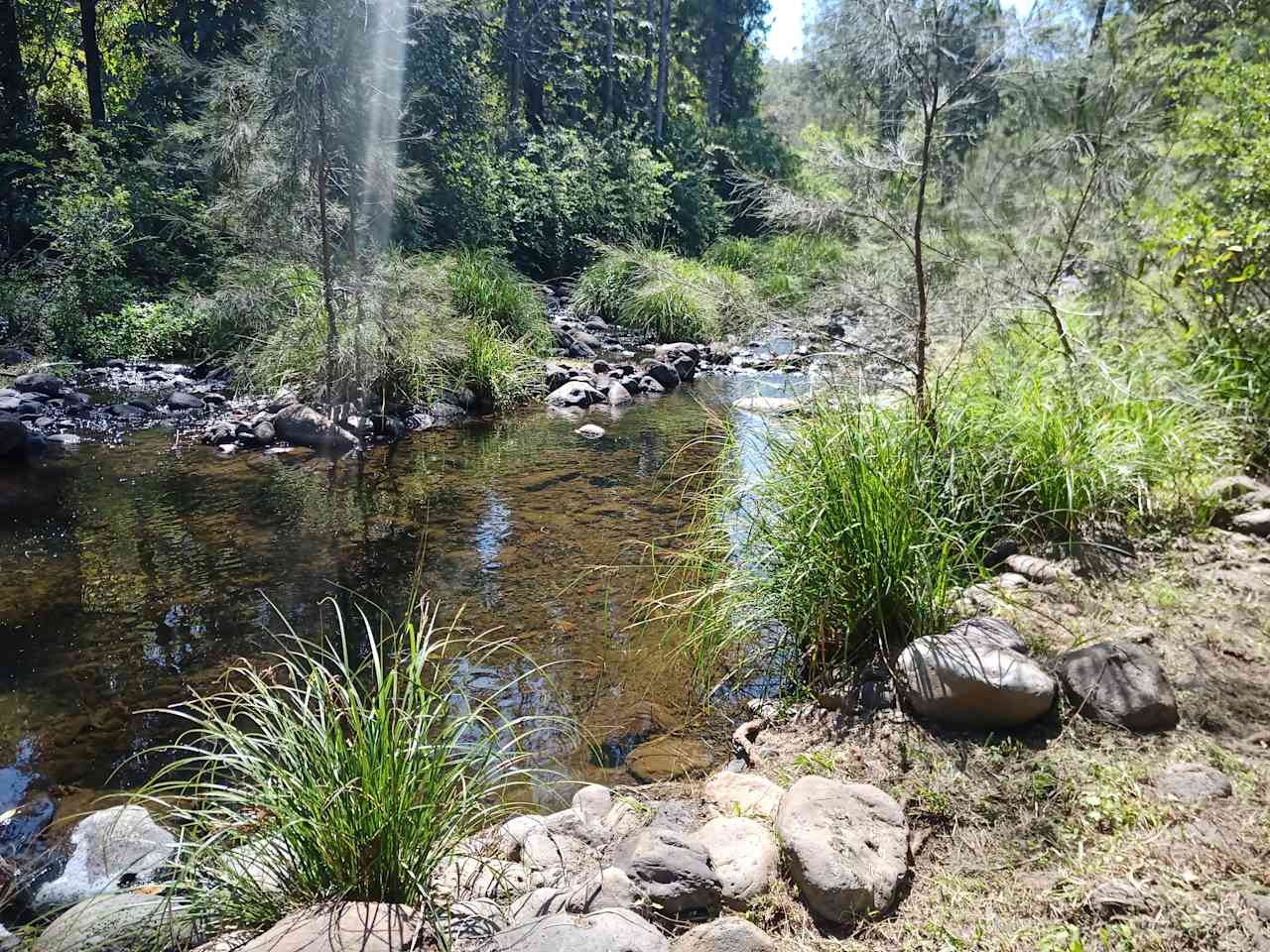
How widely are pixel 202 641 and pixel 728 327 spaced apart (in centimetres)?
332

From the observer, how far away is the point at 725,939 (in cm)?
196

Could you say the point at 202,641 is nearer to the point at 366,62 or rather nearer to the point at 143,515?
the point at 143,515

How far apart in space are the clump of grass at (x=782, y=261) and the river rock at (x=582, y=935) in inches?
137

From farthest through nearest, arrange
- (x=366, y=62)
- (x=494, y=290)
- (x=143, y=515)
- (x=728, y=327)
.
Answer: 1. (x=494, y=290)
2. (x=366, y=62)
3. (x=143, y=515)
4. (x=728, y=327)

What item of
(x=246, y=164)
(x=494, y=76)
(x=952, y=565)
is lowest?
(x=952, y=565)

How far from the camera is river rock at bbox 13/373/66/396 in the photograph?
349 inches

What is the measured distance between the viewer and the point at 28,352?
10211 mm

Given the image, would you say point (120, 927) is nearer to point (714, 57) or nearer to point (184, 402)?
point (184, 402)

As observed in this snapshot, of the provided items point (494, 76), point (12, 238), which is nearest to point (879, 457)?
point (12, 238)

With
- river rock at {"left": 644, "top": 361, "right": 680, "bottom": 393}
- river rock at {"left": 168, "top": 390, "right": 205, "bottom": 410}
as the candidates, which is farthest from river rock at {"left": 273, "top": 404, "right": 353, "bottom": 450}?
river rock at {"left": 644, "top": 361, "right": 680, "bottom": 393}

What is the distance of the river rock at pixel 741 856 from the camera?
2.22 meters

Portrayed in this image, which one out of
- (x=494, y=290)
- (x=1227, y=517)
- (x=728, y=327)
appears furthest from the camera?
(x=494, y=290)

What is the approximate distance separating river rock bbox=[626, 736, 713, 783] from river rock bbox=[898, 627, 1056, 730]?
85 centimetres

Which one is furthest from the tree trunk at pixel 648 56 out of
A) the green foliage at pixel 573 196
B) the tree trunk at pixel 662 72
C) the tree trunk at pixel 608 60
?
the green foliage at pixel 573 196
